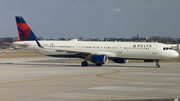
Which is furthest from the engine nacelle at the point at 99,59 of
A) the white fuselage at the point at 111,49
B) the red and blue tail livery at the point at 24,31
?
the red and blue tail livery at the point at 24,31

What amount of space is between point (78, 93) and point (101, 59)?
24171 mm

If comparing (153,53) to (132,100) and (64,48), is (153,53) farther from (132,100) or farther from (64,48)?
(132,100)

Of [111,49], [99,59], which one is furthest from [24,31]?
[111,49]

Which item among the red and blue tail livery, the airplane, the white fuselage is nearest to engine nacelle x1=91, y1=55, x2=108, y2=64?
the airplane

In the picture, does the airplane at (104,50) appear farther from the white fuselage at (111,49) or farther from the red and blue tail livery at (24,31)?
the red and blue tail livery at (24,31)

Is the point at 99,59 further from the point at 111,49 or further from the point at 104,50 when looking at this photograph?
the point at 111,49

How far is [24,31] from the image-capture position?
49.1 m

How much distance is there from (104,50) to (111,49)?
120 cm

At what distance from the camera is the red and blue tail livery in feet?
160

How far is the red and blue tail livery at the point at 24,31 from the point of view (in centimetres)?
4869

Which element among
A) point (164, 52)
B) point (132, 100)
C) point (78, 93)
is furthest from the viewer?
point (164, 52)

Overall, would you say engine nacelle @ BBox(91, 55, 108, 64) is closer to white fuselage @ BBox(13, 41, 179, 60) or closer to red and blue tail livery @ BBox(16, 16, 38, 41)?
white fuselage @ BBox(13, 41, 179, 60)

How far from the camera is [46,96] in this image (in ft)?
52.0

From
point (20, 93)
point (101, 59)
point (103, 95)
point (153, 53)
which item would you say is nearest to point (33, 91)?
point (20, 93)
